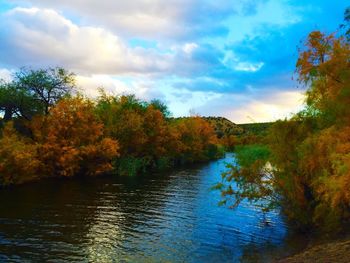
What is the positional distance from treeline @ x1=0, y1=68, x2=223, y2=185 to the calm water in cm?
715

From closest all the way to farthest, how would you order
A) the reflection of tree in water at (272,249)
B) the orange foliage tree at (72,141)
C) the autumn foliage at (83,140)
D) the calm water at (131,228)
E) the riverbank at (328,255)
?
1. the riverbank at (328,255)
2. the reflection of tree in water at (272,249)
3. the calm water at (131,228)
4. the autumn foliage at (83,140)
5. the orange foliage tree at (72,141)

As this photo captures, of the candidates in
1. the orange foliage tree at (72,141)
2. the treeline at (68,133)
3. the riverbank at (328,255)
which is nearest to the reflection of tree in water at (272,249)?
the riverbank at (328,255)

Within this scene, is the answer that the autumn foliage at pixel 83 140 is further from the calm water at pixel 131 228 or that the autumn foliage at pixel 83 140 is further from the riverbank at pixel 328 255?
the riverbank at pixel 328 255

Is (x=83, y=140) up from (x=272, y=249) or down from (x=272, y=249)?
up

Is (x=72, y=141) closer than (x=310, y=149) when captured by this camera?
No

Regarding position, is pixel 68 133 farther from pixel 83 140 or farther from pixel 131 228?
pixel 131 228

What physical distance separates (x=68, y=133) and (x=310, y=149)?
150 ft

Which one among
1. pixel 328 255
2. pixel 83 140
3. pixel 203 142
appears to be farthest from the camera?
pixel 203 142

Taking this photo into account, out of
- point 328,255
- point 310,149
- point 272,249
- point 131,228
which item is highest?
point 310,149

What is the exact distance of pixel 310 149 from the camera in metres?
24.7

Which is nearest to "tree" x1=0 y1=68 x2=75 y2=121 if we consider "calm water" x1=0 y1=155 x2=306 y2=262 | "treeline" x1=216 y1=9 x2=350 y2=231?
"calm water" x1=0 y1=155 x2=306 y2=262

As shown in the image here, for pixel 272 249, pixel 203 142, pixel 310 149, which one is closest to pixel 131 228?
pixel 272 249

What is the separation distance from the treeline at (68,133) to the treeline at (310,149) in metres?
31.9

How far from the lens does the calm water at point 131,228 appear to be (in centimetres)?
2281
